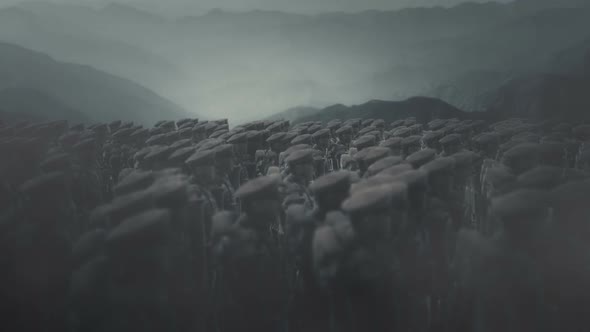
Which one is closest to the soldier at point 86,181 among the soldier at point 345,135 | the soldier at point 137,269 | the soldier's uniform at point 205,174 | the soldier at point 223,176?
the soldier at point 223,176

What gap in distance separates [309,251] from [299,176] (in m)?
1.74

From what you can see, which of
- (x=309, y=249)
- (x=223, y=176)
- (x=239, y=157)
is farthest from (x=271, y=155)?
(x=309, y=249)

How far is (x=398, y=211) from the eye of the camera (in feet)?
14.0

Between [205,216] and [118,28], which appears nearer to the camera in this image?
[205,216]

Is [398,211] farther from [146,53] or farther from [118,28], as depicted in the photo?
[118,28]

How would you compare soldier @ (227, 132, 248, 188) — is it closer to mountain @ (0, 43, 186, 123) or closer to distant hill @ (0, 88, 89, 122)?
distant hill @ (0, 88, 89, 122)

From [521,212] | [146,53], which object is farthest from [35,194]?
[146,53]

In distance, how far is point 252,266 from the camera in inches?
186

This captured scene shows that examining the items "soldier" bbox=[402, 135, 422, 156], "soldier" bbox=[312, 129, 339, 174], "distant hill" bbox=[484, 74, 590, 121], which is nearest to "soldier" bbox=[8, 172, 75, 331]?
"soldier" bbox=[312, 129, 339, 174]

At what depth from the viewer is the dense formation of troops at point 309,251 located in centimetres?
385

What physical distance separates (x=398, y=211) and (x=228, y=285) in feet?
7.40

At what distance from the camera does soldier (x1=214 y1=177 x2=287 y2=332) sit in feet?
15.4

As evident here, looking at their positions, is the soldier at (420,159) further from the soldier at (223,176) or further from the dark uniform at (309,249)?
the soldier at (223,176)

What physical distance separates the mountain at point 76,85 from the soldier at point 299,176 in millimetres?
38479
